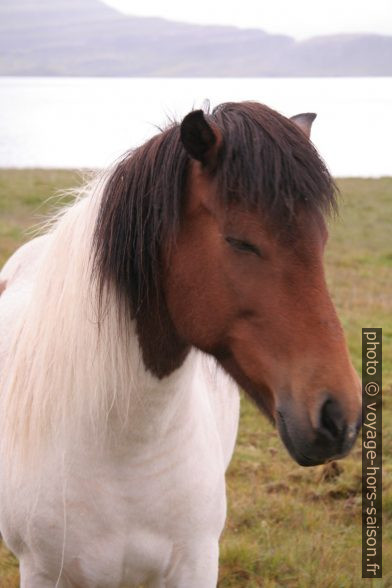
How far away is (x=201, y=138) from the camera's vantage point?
5.96 feet

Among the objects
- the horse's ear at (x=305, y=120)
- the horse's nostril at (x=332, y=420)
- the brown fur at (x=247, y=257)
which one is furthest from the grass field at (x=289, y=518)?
the horse's nostril at (x=332, y=420)

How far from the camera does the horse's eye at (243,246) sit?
1787 millimetres

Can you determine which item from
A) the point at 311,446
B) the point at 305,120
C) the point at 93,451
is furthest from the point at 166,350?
the point at 305,120

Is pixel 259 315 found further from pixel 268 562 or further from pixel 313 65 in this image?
pixel 313 65

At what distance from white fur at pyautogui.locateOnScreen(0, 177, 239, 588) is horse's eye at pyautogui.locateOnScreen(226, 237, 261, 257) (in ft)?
1.52

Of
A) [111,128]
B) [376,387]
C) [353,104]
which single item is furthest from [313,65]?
[376,387]

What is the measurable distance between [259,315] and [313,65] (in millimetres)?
197451

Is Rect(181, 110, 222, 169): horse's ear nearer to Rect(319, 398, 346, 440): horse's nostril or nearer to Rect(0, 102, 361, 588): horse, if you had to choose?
Rect(0, 102, 361, 588): horse

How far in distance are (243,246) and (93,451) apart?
2.94ft

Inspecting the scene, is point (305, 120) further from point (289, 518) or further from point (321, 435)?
point (289, 518)

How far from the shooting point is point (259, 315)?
1.78 metres

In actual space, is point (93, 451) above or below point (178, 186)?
below

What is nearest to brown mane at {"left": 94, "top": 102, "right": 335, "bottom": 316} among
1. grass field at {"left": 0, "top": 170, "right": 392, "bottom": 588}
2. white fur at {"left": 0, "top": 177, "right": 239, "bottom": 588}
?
white fur at {"left": 0, "top": 177, "right": 239, "bottom": 588}

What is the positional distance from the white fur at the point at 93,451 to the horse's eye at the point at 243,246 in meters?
0.46
